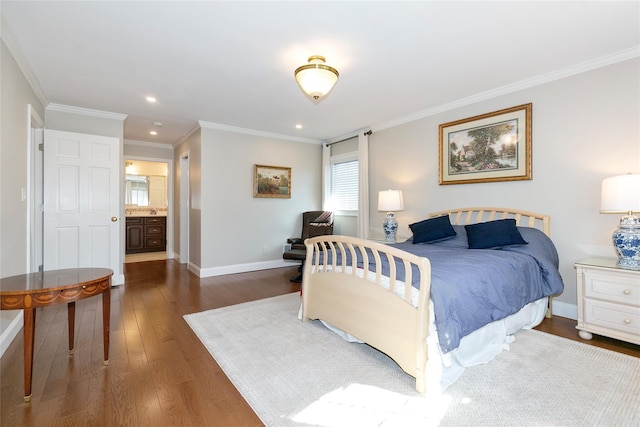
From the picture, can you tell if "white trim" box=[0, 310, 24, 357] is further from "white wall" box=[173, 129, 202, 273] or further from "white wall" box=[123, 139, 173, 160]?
"white wall" box=[123, 139, 173, 160]

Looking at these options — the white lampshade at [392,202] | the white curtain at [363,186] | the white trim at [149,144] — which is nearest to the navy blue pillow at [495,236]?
the white lampshade at [392,202]

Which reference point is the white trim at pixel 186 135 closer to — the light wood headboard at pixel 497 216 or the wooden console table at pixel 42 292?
the wooden console table at pixel 42 292

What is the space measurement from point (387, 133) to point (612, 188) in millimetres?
2934

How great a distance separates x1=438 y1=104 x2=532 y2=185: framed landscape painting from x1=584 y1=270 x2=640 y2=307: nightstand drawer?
4.02ft

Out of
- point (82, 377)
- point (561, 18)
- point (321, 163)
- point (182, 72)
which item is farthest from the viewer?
point (321, 163)

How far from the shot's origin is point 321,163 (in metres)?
6.15

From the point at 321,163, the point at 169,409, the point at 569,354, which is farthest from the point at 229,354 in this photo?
the point at 321,163

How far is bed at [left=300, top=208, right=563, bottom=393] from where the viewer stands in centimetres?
182

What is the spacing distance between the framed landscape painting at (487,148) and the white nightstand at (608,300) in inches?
46.7

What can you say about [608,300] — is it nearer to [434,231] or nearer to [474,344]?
[474,344]

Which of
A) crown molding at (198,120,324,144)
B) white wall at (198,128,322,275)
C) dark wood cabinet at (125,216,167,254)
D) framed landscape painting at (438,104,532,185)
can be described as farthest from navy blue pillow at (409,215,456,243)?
dark wood cabinet at (125,216,167,254)

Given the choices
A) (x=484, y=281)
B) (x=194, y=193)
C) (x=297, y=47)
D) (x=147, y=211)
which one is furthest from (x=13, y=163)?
(x=147, y=211)

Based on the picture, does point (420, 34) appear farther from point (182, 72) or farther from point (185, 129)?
point (185, 129)

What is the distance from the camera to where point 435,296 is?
1844 millimetres
